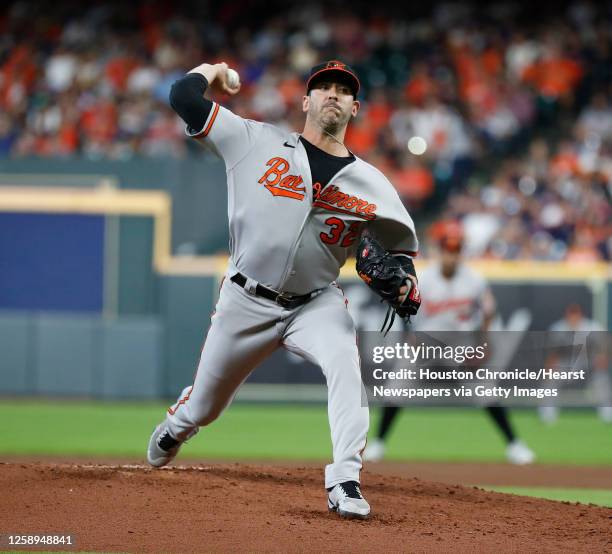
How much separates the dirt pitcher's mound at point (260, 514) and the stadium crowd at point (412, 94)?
7866mm

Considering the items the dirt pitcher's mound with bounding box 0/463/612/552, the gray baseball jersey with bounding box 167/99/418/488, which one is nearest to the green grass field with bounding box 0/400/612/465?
the dirt pitcher's mound with bounding box 0/463/612/552

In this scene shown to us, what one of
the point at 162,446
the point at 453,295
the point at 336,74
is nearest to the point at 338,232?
the point at 336,74

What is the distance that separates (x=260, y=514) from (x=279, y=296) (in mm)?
953

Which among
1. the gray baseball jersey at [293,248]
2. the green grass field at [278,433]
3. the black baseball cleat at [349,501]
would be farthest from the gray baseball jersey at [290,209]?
the green grass field at [278,433]

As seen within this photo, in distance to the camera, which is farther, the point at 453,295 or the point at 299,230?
the point at 453,295

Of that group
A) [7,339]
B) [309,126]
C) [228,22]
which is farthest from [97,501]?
[228,22]

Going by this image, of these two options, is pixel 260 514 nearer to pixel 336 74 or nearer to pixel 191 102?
pixel 191 102

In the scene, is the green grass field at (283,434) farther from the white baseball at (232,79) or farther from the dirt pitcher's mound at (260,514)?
the white baseball at (232,79)

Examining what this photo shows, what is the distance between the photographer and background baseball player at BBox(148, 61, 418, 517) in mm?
4598

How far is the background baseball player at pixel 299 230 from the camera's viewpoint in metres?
4.60

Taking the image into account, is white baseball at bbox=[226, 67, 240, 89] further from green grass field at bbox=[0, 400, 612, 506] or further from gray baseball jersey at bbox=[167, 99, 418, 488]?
green grass field at bbox=[0, 400, 612, 506]

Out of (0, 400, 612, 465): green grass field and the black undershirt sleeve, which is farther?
(0, 400, 612, 465): green grass field

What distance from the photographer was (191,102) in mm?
4570

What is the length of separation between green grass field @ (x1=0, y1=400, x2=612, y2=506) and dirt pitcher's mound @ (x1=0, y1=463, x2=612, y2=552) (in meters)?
1.52
